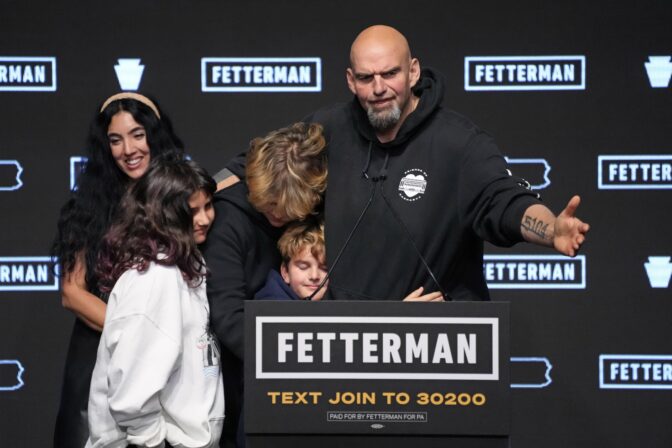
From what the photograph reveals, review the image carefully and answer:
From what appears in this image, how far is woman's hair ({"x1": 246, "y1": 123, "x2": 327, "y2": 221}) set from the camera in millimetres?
2178

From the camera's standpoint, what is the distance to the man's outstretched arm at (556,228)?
1.79 m

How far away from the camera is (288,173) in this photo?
7.14 feet

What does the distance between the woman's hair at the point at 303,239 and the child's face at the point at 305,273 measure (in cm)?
1

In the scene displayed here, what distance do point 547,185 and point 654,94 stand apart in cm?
52

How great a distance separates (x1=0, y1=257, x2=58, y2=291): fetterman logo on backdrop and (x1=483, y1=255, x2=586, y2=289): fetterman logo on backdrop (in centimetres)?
165

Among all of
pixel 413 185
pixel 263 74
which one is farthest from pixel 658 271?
pixel 413 185

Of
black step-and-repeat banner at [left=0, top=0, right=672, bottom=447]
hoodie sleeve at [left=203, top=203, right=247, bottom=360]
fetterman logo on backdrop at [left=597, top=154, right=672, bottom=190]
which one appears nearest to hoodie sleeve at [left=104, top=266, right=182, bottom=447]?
hoodie sleeve at [left=203, top=203, right=247, bottom=360]

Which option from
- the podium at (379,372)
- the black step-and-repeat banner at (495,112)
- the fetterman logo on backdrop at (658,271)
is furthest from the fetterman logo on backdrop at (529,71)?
the podium at (379,372)

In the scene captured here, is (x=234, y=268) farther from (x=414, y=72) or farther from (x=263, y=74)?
(x=263, y=74)

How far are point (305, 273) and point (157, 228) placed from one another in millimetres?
411

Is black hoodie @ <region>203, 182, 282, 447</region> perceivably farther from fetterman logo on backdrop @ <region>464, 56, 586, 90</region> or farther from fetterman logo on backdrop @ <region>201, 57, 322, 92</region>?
fetterman logo on backdrop @ <region>464, 56, 586, 90</region>

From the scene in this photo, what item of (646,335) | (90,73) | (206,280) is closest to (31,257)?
(90,73)

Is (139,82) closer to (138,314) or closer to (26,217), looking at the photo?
(26,217)

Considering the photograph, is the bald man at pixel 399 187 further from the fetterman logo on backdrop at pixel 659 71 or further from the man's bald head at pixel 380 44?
the fetterman logo on backdrop at pixel 659 71
